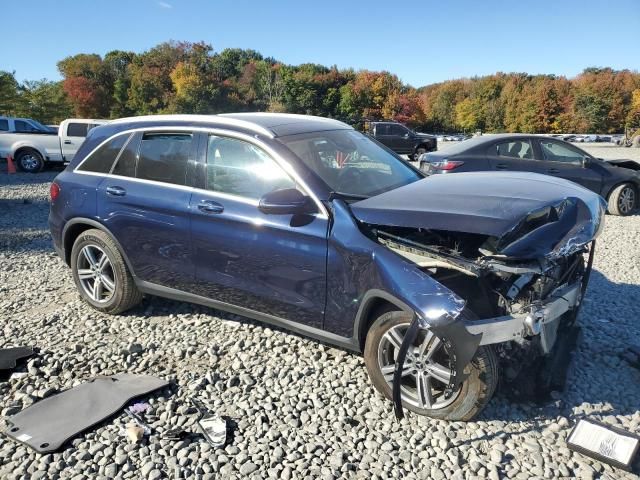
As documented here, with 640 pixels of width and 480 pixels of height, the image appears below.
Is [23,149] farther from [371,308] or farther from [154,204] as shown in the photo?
[371,308]

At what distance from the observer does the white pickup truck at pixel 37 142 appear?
53.4 ft

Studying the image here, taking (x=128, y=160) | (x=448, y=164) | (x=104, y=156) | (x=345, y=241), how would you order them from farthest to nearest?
1. (x=448, y=164)
2. (x=104, y=156)
3. (x=128, y=160)
4. (x=345, y=241)

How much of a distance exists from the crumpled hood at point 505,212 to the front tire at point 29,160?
17.0m

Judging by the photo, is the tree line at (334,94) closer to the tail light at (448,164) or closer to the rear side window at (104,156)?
the tail light at (448,164)

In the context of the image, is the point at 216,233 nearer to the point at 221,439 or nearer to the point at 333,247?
the point at 333,247

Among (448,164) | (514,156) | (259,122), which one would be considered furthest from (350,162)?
(514,156)

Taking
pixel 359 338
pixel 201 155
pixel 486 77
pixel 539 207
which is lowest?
pixel 359 338

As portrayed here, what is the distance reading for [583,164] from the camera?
8.62 metres

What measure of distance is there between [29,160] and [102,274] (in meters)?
14.8

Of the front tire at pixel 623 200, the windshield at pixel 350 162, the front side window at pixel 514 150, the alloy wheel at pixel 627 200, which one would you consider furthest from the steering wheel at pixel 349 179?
the alloy wheel at pixel 627 200

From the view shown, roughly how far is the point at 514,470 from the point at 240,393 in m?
1.77

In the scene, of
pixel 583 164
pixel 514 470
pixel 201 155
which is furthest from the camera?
pixel 583 164

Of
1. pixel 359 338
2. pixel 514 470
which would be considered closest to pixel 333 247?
pixel 359 338

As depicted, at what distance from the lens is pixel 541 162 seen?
28.1 ft
